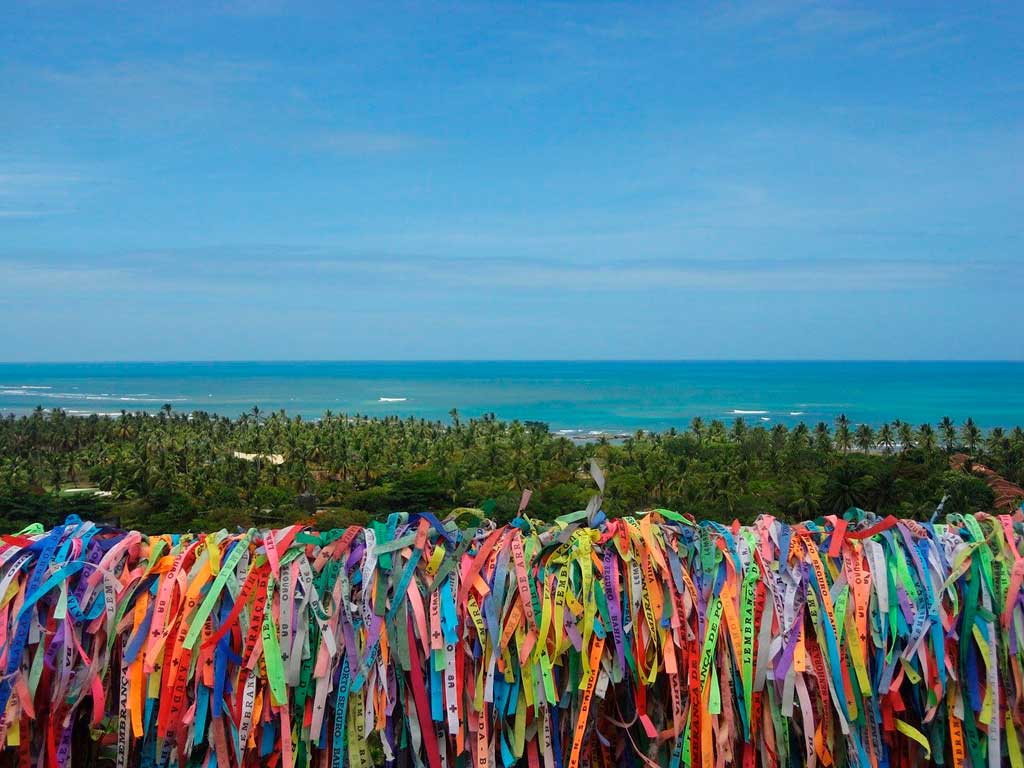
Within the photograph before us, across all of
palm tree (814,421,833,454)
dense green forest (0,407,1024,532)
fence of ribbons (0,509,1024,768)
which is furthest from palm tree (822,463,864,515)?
fence of ribbons (0,509,1024,768)

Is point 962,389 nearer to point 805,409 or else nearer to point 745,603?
point 805,409

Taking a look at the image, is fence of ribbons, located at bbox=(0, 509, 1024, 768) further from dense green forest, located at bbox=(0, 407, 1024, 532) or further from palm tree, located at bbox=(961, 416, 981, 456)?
palm tree, located at bbox=(961, 416, 981, 456)

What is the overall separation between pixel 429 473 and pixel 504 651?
46.7 meters

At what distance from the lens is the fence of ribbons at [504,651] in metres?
2.26

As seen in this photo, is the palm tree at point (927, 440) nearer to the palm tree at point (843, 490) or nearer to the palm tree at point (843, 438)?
the palm tree at point (843, 438)

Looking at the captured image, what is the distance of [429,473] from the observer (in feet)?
159

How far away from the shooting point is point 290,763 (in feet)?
7.34

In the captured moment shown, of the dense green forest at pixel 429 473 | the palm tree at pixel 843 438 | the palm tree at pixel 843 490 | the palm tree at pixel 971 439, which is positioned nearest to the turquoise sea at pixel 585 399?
the palm tree at pixel 843 438

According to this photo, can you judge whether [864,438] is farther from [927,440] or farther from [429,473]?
[429,473]

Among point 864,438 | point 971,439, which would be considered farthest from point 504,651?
point 864,438

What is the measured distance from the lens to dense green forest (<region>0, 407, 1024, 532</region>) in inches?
1478

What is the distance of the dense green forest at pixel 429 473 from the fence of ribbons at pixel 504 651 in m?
27.3

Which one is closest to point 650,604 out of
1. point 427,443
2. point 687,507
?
point 687,507

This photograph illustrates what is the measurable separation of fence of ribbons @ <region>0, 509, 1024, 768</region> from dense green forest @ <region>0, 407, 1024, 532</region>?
27.3 meters
